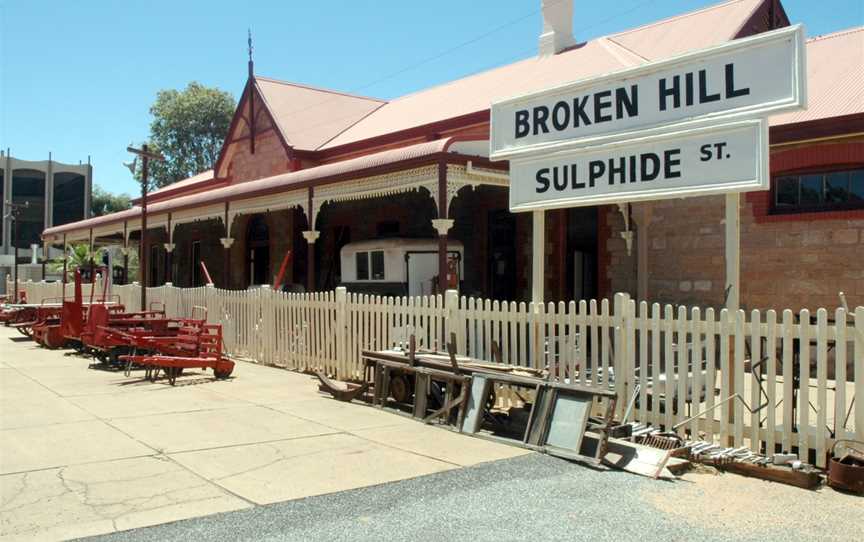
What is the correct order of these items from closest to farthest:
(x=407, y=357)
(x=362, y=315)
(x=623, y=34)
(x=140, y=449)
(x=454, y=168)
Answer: (x=140, y=449)
(x=407, y=357)
(x=362, y=315)
(x=454, y=168)
(x=623, y=34)

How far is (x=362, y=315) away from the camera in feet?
35.6

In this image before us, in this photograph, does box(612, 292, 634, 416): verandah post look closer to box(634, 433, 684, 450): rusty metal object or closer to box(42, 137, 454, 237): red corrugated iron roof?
box(634, 433, 684, 450): rusty metal object

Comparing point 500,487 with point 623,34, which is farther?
point 623,34

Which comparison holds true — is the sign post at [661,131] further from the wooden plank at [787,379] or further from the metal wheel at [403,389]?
the metal wheel at [403,389]

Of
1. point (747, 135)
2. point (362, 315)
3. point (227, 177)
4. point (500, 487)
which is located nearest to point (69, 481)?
point (500, 487)

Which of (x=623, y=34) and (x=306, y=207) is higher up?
(x=623, y=34)

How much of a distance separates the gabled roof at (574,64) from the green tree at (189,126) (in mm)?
41293

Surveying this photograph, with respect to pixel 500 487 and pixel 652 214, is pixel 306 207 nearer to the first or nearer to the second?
pixel 652 214

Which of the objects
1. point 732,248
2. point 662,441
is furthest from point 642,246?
point 662,441

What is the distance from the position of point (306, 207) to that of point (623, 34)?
8997mm

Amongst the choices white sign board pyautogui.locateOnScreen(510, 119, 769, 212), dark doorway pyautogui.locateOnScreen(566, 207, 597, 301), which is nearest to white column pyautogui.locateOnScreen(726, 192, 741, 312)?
white sign board pyautogui.locateOnScreen(510, 119, 769, 212)

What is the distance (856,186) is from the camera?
37.0 ft

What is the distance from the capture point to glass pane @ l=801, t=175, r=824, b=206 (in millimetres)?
11649

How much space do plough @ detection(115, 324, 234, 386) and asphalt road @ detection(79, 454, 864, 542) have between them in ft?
20.1
